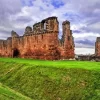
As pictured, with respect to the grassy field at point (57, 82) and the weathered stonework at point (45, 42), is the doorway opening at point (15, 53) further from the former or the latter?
the grassy field at point (57, 82)

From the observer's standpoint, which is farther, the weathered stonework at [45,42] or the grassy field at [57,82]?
the weathered stonework at [45,42]

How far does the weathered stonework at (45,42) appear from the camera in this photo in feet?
138

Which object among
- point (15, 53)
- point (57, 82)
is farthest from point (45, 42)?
point (57, 82)

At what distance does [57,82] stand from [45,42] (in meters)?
17.6

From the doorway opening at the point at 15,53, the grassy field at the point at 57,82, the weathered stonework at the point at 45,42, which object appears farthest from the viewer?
the doorway opening at the point at 15,53

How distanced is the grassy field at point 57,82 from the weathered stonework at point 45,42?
1028 centimetres

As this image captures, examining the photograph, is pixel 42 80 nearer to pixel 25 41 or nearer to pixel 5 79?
pixel 5 79

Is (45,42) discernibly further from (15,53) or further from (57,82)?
(57,82)

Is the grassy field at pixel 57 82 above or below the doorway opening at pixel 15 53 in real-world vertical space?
below

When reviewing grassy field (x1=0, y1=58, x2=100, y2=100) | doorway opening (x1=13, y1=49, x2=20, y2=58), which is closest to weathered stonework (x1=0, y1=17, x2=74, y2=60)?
doorway opening (x1=13, y1=49, x2=20, y2=58)

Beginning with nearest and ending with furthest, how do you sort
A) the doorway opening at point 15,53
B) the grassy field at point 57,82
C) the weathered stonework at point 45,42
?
1. the grassy field at point 57,82
2. the weathered stonework at point 45,42
3. the doorway opening at point 15,53

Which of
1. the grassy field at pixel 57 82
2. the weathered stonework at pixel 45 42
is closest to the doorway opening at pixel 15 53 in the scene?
the weathered stonework at pixel 45 42

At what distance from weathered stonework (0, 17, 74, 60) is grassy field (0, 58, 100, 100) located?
10276 millimetres

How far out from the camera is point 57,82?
25266 millimetres
